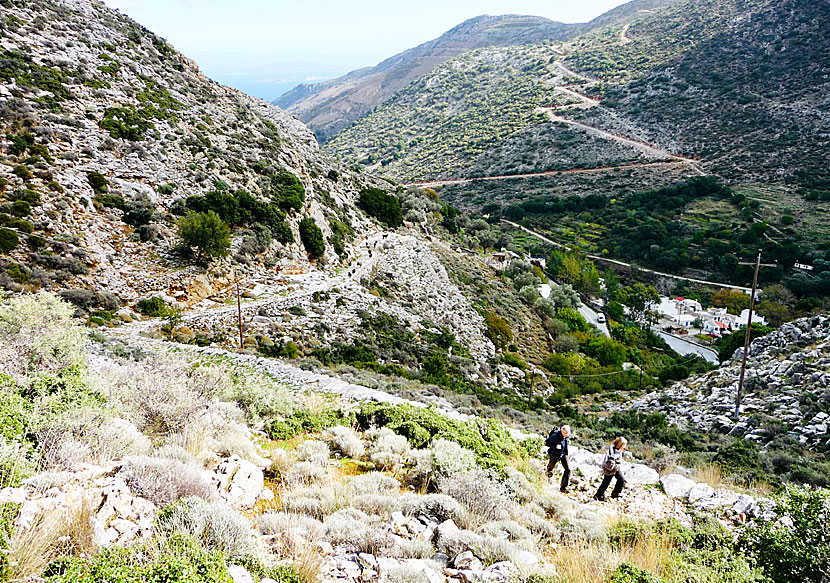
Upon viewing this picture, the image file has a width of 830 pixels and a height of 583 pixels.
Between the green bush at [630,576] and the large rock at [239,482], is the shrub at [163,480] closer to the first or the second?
the large rock at [239,482]

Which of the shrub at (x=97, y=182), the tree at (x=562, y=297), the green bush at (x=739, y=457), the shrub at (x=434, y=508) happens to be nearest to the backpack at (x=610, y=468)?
the shrub at (x=434, y=508)

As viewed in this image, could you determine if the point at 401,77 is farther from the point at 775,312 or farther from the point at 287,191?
the point at 287,191

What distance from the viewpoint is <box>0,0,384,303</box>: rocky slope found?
51.9 ft

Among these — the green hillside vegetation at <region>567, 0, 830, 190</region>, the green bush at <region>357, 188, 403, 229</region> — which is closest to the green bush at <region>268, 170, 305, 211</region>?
the green bush at <region>357, 188, 403, 229</region>

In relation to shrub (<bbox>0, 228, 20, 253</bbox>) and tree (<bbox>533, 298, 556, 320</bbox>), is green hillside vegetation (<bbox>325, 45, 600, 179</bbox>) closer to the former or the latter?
tree (<bbox>533, 298, 556, 320</bbox>)

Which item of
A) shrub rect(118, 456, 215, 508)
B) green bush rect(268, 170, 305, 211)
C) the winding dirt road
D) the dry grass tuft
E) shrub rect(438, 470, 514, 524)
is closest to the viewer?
the dry grass tuft

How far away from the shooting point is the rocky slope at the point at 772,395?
1234 centimetres

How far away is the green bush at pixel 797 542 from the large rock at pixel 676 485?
2821 millimetres

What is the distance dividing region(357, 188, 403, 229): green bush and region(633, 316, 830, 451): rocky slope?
2321 centimetres

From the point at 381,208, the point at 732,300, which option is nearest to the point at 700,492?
the point at 381,208

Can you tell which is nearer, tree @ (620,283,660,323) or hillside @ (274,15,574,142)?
tree @ (620,283,660,323)

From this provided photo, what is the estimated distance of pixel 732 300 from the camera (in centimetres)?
4894

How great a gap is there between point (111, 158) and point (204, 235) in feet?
22.2

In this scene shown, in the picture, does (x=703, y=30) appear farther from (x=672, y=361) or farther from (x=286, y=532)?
(x=286, y=532)
